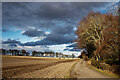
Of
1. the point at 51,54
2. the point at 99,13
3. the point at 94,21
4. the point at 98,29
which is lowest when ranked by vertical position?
the point at 51,54

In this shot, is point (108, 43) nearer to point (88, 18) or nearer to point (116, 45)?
point (116, 45)

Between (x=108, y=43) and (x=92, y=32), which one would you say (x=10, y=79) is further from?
(x=92, y=32)

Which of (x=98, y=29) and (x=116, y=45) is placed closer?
(x=116, y=45)

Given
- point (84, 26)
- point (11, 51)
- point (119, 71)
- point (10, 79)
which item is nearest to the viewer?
point (10, 79)

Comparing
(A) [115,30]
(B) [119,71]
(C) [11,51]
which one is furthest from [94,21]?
(C) [11,51]

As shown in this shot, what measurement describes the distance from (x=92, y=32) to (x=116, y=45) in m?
12.6

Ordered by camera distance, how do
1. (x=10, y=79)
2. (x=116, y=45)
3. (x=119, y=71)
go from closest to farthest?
(x=10, y=79) → (x=119, y=71) → (x=116, y=45)

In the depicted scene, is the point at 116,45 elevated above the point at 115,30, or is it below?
below

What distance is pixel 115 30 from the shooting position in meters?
12.6

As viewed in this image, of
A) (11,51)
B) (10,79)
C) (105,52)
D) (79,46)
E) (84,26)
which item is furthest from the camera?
(11,51)

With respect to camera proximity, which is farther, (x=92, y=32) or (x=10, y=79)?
(x=92, y=32)

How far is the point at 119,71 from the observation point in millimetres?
10398

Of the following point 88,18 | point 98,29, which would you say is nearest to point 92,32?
point 98,29

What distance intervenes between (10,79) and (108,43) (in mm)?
12267
